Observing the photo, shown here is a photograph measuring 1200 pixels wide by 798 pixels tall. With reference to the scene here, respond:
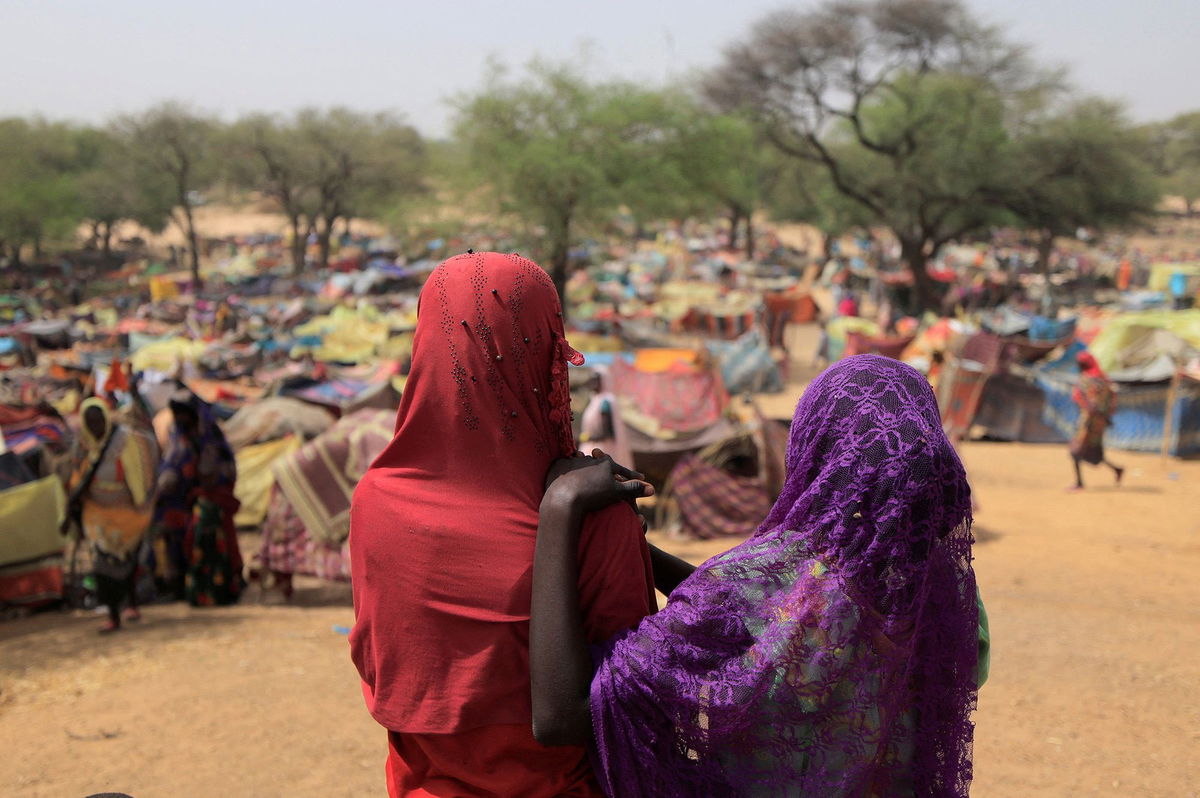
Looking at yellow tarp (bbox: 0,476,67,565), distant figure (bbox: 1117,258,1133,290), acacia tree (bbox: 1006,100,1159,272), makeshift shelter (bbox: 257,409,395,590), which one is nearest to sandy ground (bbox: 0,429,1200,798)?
makeshift shelter (bbox: 257,409,395,590)

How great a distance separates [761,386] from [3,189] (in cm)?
3030

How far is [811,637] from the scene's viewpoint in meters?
1.27

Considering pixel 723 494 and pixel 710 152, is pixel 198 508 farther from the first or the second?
pixel 710 152

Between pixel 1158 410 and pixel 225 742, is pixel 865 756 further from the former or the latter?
pixel 1158 410

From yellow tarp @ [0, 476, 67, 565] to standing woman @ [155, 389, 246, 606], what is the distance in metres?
0.67

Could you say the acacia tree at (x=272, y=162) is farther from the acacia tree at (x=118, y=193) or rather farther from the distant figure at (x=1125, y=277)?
the distant figure at (x=1125, y=277)

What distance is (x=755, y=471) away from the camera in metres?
8.74

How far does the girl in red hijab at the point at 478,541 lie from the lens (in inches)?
52.5

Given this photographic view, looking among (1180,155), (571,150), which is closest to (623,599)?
(571,150)

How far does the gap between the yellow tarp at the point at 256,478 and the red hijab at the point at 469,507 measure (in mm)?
7428

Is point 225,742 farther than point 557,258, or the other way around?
point 557,258

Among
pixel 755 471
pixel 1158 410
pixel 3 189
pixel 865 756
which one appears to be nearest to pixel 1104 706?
pixel 865 756

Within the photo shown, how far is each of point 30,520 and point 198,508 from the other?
106 centimetres

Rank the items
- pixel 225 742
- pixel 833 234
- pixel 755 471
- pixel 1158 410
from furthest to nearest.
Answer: pixel 833 234, pixel 1158 410, pixel 755 471, pixel 225 742
